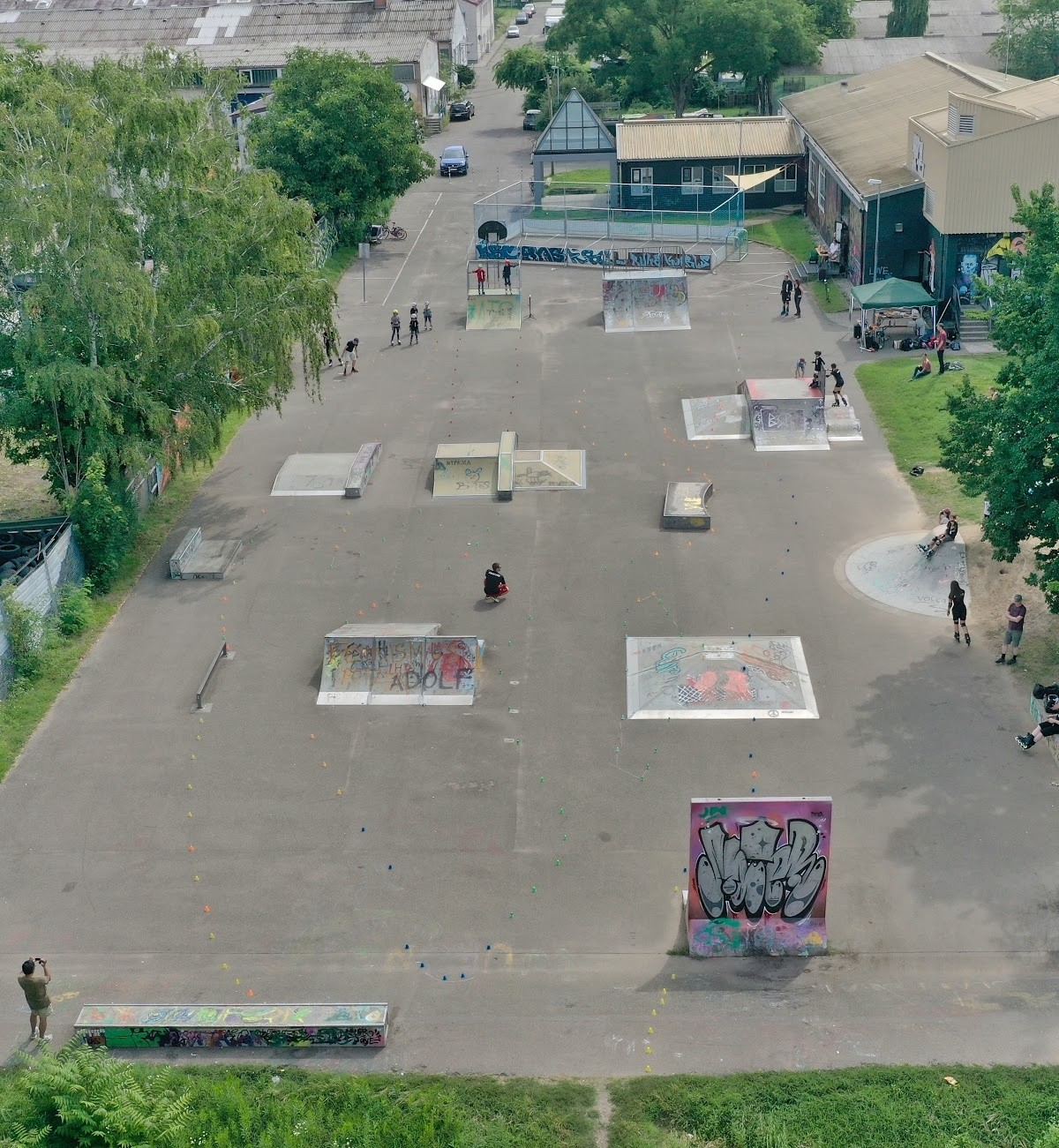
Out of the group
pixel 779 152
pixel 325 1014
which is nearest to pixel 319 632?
pixel 325 1014

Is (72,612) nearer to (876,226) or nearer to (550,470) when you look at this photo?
(550,470)

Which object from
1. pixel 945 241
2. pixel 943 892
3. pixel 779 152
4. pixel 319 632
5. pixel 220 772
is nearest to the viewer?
pixel 943 892

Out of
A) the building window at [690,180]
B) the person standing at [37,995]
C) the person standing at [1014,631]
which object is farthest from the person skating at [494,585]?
the building window at [690,180]

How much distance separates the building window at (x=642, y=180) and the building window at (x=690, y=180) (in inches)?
57.9

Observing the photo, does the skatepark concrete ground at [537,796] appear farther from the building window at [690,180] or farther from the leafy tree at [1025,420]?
the building window at [690,180]

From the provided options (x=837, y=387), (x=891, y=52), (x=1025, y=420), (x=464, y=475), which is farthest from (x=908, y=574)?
(x=891, y=52)

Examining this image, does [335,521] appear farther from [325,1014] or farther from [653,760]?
[325,1014]

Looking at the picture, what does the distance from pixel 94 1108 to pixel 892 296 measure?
39486 mm

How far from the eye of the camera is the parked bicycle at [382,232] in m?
66.0

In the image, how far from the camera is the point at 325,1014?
2038 cm

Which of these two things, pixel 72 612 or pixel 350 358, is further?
pixel 350 358

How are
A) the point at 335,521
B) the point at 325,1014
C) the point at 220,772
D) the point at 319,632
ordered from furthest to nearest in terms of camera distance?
the point at 335,521, the point at 319,632, the point at 220,772, the point at 325,1014

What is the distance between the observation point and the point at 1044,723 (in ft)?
85.6

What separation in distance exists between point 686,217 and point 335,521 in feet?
106
